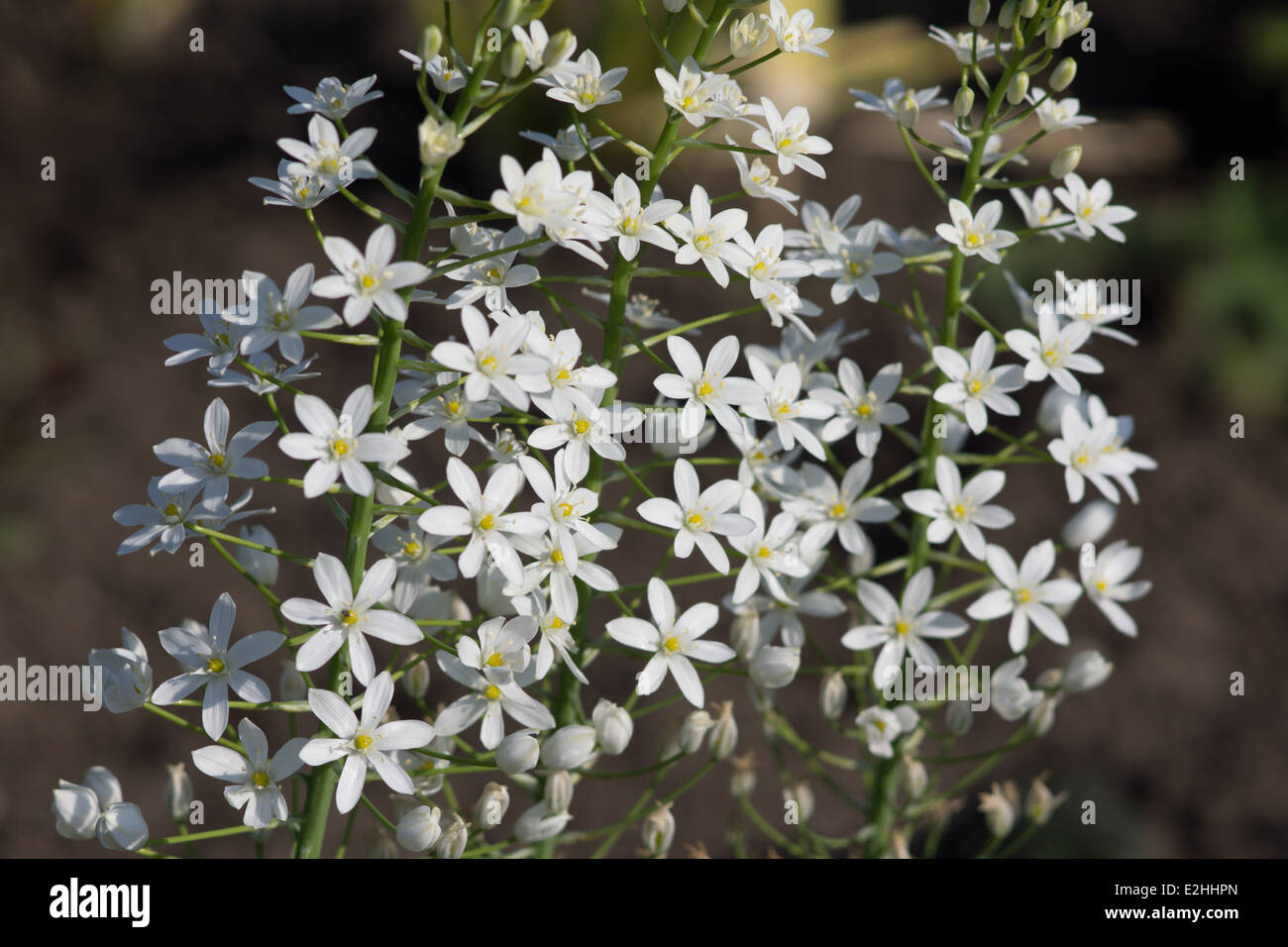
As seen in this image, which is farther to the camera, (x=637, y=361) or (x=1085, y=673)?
(x=637, y=361)

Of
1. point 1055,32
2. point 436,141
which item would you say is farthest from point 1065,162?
point 436,141

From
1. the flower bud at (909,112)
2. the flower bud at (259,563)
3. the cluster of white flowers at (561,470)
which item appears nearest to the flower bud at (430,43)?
the cluster of white flowers at (561,470)

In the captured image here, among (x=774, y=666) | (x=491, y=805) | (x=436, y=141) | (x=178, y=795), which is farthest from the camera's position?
(x=178, y=795)

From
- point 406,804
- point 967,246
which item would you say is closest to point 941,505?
point 967,246

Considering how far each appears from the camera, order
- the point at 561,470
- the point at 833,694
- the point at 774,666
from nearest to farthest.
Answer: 1. the point at 561,470
2. the point at 774,666
3. the point at 833,694

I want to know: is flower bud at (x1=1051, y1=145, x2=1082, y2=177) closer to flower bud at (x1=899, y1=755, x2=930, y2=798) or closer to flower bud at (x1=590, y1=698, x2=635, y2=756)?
flower bud at (x1=899, y1=755, x2=930, y2=798)

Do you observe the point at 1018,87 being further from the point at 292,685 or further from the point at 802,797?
the point at 292,685

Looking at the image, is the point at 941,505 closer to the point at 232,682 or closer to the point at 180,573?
the point at 232,682

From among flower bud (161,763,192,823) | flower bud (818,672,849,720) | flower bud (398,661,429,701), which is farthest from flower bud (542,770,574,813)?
flower bud (161,763,192,823)
